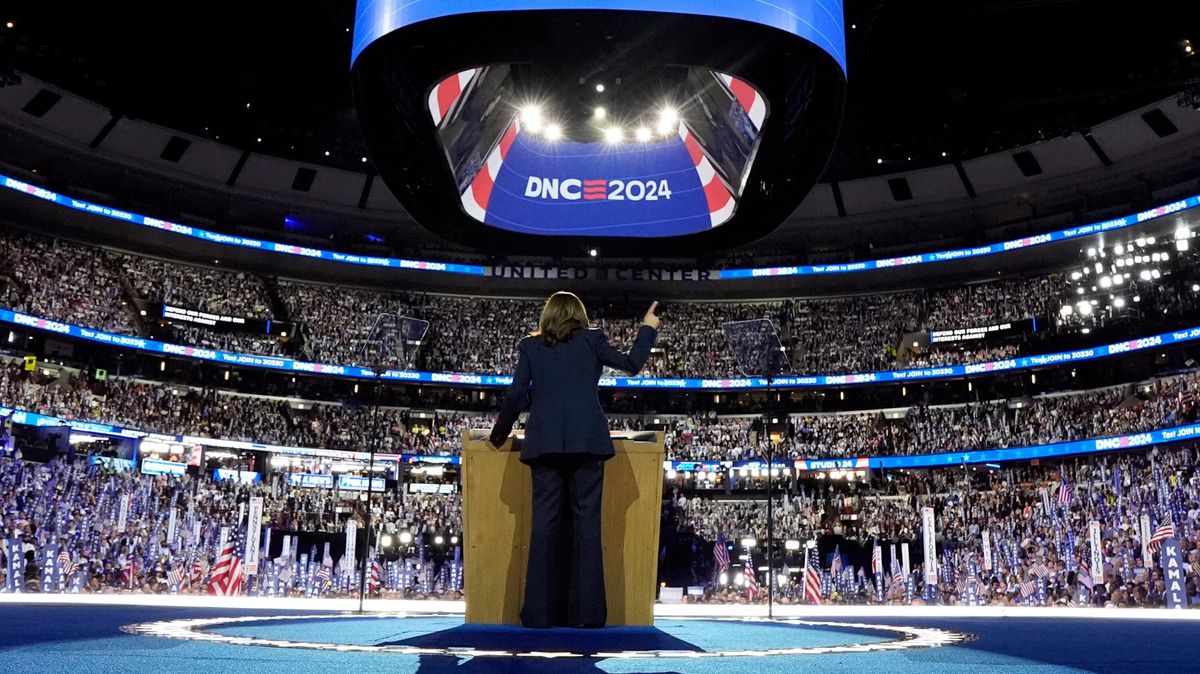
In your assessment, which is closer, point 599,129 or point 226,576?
point 599,129

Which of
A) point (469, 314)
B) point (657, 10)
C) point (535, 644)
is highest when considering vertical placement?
point (469, 314)

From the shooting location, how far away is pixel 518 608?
5.34m

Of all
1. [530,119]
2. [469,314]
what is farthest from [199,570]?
[469,314]

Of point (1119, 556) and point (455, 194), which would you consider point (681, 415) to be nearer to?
point (1119, 556)

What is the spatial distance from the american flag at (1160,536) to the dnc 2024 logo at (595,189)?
14078mm

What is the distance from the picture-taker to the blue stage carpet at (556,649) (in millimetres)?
2920

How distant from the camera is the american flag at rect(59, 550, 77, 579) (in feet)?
52.5

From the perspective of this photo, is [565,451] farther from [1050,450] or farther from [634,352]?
[1050,450]

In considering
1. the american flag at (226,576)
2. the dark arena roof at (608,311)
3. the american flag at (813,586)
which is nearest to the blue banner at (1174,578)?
the dark arena roof at (608,311)

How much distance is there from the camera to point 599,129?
858 centimetres

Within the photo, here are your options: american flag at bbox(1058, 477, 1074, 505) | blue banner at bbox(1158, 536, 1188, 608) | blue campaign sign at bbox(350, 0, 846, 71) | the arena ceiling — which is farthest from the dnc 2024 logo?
american flag at bbox(1058, 477, 1074, 505)

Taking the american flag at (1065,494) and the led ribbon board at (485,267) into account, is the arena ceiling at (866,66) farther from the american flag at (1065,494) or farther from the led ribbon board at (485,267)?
the american flag at (1065,494)

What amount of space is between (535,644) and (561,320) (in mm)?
1790

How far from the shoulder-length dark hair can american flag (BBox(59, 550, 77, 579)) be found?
14670 mm
